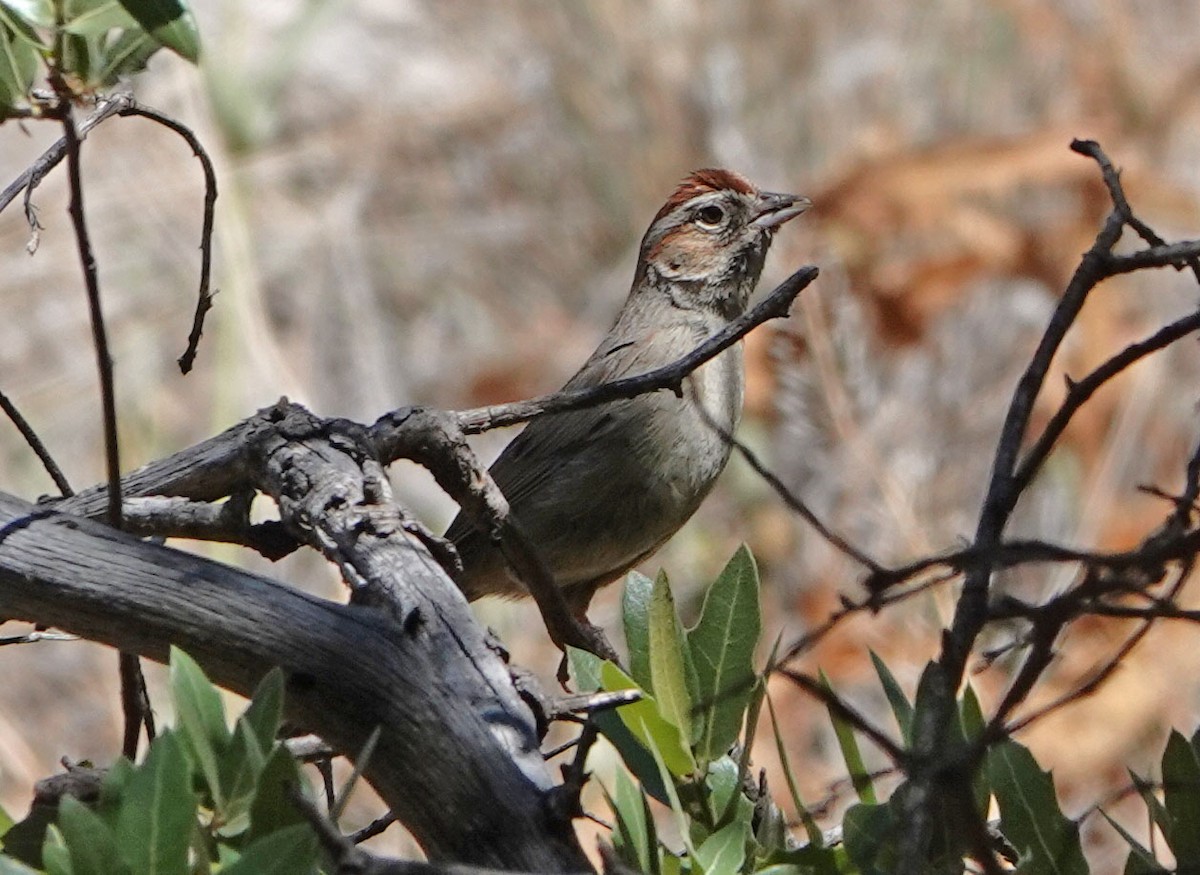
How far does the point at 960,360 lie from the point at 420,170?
3.67 m

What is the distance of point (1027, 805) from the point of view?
1.68 m

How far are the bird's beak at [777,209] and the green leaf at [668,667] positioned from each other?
291 cm

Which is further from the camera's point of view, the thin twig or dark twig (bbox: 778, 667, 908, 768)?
the thin twig

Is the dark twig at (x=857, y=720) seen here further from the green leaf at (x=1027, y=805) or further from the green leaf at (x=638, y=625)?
the green leaf at (x=638, y=625)

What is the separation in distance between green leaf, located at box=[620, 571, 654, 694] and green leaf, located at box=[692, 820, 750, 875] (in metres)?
0.22

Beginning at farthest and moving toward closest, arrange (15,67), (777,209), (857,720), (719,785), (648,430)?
(777,209)
(648,430)
(719,785)
(15,67)
(857,720)

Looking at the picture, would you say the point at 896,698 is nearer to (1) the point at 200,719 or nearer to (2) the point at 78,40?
(1) the point at 200,719

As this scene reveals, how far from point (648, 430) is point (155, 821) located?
8.98ft

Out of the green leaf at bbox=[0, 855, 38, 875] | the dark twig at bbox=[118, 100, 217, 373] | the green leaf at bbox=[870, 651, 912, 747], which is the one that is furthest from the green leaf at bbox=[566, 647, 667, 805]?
the dark twig at bbox=[118, 100, 217, 373]

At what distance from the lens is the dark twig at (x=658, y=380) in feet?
6.52

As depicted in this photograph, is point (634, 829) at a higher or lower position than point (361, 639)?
lower

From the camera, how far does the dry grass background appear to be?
21.3 feet

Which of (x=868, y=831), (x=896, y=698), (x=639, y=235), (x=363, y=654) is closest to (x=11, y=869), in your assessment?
(x=363, y=654)

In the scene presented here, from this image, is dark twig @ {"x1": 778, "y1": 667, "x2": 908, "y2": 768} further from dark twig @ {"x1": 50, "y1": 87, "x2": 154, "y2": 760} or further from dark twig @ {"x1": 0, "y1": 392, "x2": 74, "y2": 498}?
dark twig @ {"x1": 0, "y1": 392, "x2": 74, "y2": 498}
